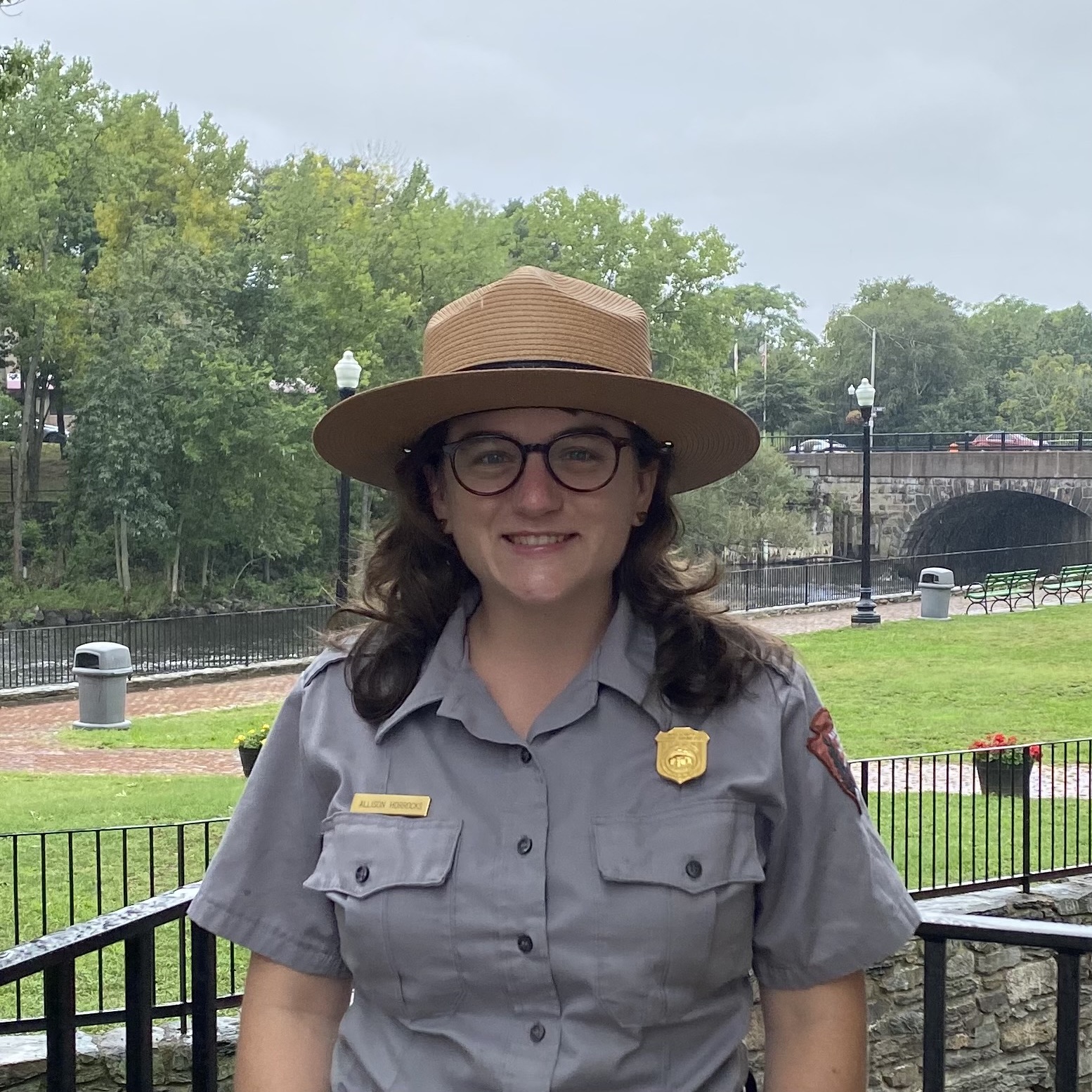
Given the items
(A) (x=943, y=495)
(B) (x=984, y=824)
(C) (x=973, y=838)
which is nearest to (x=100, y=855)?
(C) (x=973, y=838)

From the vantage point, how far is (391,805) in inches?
75.5

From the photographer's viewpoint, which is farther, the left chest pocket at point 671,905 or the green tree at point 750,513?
the green tree at point 750,513

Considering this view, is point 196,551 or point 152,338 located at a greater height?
point 152,338

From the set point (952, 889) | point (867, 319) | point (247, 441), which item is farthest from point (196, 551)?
point (867, 319)

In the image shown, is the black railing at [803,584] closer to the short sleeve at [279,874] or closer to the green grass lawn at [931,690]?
the green grass lawn at [931,690]

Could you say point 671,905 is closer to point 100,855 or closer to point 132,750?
point 100,855

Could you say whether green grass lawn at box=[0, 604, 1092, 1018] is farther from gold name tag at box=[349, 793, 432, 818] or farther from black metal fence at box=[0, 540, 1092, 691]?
gold name tag at box=[349, 793, 432, 818]

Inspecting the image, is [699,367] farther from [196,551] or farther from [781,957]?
[781,957]

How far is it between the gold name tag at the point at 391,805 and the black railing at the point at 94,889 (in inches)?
179

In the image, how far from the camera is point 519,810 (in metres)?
1.88

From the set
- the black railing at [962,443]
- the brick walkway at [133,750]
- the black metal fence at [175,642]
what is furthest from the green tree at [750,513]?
the brick walkway at [133,750]

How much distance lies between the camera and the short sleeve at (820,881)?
1883 mm

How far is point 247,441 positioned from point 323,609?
1091cm

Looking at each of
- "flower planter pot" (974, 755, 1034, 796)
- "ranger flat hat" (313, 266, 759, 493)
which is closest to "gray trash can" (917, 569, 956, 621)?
"flower planter pot" (974, 755, 1034, 796)
